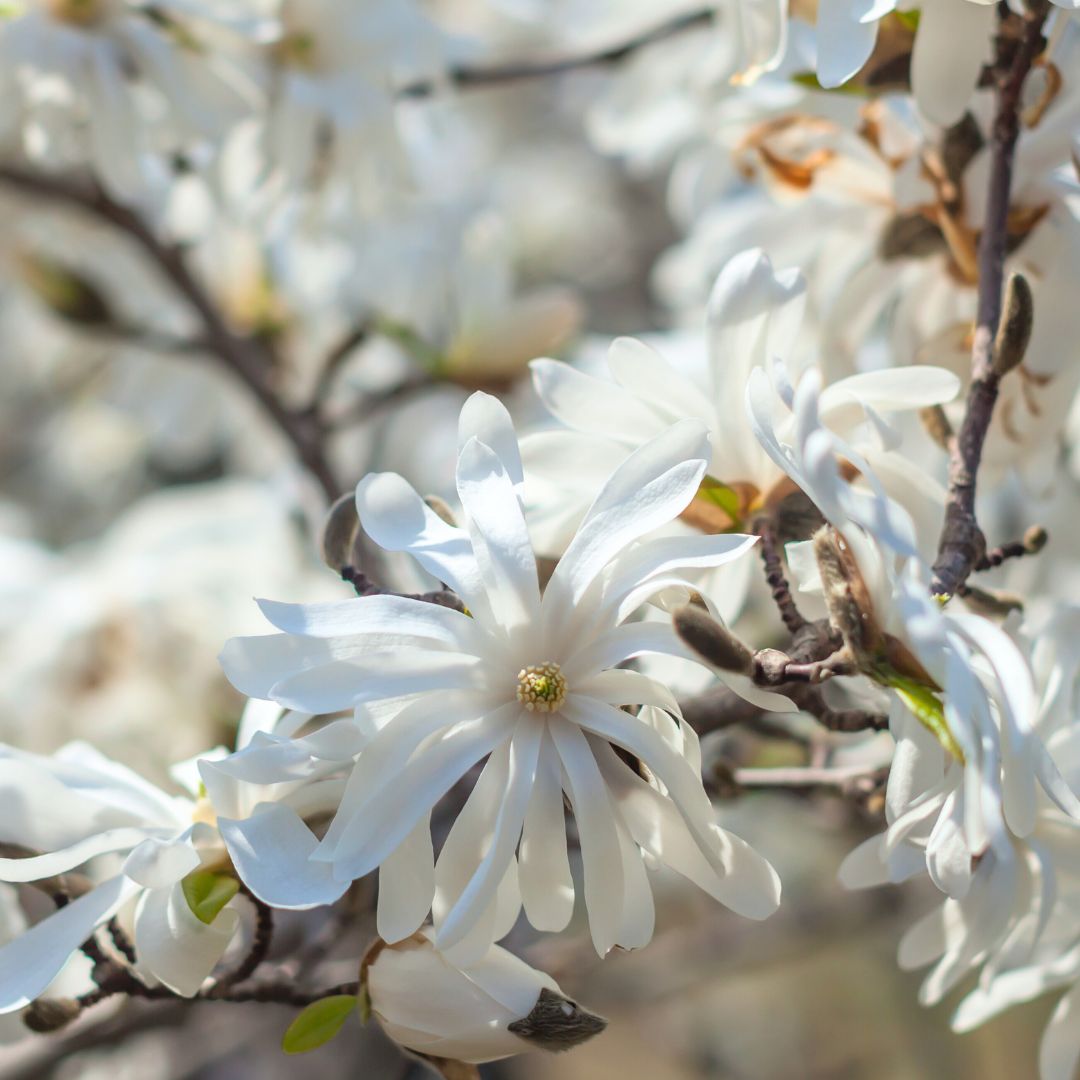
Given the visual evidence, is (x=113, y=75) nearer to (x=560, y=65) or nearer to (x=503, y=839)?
(x=560, y=65)

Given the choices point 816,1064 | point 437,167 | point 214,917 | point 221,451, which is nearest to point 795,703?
point 214,917

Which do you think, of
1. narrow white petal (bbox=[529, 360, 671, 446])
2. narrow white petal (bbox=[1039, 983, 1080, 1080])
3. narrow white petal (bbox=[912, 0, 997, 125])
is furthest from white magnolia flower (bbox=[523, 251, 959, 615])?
narrow white petal (bbox=[1039, 983, 1080, 1080])

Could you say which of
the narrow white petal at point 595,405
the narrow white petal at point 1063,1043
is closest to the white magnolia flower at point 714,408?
the narrow white petal at point 595,405

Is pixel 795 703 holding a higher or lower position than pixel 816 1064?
higher

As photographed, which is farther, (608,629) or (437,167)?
(437,167)

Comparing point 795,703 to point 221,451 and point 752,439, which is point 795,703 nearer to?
point 752,439

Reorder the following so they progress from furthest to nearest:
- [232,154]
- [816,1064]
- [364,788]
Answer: [816,1064] < [232,154] < [364,788]

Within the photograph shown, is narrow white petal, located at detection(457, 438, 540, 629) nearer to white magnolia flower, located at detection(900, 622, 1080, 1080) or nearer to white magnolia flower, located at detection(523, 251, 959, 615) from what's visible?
white magnolia flower, located at detection(523, 251, 959, 615)

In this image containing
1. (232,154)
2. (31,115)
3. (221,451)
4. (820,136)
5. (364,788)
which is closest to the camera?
(364,788)
